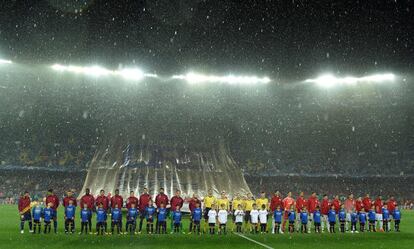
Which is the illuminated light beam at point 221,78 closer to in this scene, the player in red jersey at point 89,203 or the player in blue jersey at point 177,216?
the player in blue jersey at point 177,216

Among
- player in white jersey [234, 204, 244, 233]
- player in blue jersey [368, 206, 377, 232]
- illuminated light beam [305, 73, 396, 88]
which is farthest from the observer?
illuminated light beam [305, 73, 396, 88]

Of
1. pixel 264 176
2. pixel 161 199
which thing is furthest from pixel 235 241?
pixel 264 176

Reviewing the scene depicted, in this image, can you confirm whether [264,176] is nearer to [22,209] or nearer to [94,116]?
[94,116]

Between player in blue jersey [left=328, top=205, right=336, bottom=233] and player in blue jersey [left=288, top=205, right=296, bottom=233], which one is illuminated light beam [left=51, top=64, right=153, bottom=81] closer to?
player in blue jersey [left=288, top=205, right=296, bottom=233]

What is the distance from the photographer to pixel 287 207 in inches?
848

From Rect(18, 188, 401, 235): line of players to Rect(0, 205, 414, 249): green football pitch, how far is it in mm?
811

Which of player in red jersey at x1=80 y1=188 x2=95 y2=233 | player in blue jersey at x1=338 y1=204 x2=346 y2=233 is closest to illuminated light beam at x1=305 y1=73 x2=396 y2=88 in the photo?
player in blue jersey at x1=338 y1=204 x2=346 y2=233

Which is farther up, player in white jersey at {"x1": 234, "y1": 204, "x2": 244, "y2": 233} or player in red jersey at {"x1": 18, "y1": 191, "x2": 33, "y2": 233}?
player in red jersey at {"x1": 18, "y1": 191, "x2": 33, "y2": 233}

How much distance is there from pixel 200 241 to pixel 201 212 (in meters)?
2.93

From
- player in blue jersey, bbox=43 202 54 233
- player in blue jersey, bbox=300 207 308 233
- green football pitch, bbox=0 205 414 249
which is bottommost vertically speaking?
green football pitch, bbox=0 205 414 249

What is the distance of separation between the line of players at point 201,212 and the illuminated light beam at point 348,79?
110 ft

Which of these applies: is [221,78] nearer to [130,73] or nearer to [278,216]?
[130,73]

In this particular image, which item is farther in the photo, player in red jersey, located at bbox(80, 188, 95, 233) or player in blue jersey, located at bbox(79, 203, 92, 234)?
player in red jersey, located at bbox(80, 188, 95, 233)

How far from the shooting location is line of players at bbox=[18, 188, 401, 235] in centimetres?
1955
